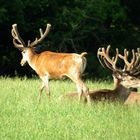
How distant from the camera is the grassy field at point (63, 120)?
29.4 feet

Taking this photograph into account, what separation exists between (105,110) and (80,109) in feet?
1.36

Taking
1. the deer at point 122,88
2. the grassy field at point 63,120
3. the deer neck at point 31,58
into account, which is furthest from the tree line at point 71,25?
the grassy field at point 63,120

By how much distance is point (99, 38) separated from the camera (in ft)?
91.6

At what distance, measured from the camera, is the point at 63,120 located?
1002 cm

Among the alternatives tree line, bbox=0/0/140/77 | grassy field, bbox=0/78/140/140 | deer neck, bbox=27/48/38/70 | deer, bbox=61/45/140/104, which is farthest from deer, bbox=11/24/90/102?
tree line, bbox=0/0/140/77

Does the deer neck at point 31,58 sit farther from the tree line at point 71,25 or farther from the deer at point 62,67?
the tree line at point 71,25

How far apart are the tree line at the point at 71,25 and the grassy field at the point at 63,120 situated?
12.2 metres

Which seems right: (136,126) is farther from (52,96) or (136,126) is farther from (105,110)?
(52,96)

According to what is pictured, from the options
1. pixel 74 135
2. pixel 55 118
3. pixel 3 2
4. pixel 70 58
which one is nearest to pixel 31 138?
pixel 74 135

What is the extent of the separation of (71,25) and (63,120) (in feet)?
53.1

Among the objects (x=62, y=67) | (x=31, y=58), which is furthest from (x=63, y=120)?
(x=31, y=58)

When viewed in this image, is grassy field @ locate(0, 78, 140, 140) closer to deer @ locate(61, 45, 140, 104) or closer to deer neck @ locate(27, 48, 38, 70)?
deer @ locate(61, 45, 140, 104)

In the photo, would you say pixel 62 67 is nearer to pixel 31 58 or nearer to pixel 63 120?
pixel 31 58

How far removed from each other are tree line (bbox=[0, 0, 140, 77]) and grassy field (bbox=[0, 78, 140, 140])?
481 inches
